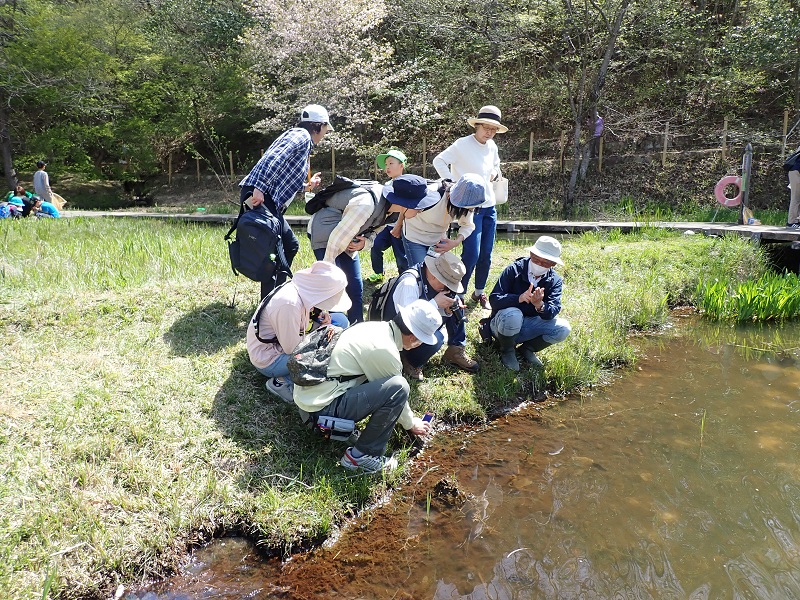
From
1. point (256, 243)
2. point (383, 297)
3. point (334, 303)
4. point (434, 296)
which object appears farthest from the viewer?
point (256, 243)

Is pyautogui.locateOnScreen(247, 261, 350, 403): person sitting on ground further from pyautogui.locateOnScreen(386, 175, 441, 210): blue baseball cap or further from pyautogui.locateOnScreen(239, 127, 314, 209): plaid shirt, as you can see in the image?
pyautogui.locateOnScreen(239, 127, 314, 209): plaid shirt

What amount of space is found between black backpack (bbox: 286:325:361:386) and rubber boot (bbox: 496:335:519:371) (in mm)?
1688

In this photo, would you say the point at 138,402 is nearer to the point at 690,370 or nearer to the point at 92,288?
the point at 92,288

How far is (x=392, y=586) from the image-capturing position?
252 cm

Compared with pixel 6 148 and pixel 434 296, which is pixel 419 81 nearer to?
pixel 6 148

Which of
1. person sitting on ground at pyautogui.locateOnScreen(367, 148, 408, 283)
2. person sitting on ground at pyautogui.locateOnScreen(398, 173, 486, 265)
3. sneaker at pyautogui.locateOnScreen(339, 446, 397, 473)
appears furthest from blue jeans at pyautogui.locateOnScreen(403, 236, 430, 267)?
sneaker at pyautogui.locateOnScreen(339, 446, 397, 473)

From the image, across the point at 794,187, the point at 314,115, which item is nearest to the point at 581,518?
the point at 314,115

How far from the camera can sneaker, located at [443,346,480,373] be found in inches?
172

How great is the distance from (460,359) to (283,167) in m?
1.96

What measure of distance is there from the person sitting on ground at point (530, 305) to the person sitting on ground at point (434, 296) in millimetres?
346

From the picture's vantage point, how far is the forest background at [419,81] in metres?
13.6

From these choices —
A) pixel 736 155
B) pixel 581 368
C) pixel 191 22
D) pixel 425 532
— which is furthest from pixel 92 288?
pixel 191 22

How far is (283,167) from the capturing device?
4.22 m

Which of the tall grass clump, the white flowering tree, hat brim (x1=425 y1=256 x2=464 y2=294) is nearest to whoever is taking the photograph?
hat brim (x1=425 y1=256 x2=464 y2=294)
